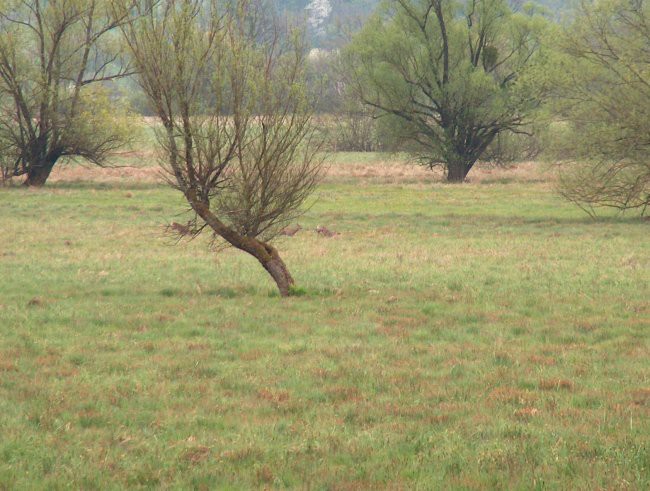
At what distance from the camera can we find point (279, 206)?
1566 cm

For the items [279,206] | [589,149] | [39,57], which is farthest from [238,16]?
[39,57]

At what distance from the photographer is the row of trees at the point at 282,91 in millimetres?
14875

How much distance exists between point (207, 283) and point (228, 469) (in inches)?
450

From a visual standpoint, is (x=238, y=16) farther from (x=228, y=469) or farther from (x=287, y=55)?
(x=228, y=469)

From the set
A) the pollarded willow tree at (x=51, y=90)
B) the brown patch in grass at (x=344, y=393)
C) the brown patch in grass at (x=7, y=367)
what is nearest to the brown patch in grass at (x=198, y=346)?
the brown patch in grass at (x=7, y=367)

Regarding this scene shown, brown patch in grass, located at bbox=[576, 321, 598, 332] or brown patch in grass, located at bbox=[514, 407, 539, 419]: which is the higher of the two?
brown patch in grass, located at bbox=[576, 321, 598, 332]

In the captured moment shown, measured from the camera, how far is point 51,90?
44.9 m

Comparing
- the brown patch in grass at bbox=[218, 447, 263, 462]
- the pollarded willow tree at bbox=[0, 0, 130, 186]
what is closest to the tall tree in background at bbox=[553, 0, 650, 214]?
the pollarded willow tree at bbox=[0, 0, 130, 186]

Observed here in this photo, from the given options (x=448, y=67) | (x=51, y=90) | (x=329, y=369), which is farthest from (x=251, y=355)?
(x=448, y=67)

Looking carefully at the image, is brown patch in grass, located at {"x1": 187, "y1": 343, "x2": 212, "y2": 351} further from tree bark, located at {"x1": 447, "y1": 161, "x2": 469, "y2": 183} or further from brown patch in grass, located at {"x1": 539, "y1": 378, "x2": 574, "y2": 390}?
tree bark, located at {"x1": 447, "y1": 161, "x2": 469, "y2": 183}

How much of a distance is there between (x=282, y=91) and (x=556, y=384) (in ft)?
25.9

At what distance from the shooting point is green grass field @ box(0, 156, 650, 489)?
699cm

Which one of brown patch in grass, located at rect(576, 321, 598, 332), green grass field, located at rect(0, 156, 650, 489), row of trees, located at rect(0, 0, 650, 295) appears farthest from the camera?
row of trees, located at rect(0, 0, 650, 295)

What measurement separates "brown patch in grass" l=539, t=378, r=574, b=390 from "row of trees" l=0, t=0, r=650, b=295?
6.87 m
